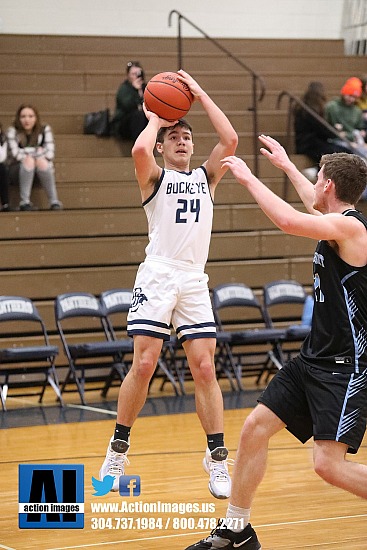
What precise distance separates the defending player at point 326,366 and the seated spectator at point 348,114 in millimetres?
8674

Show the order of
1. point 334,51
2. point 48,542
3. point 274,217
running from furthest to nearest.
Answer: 1. point 334,51
2. point 48,542
3. point 274,217

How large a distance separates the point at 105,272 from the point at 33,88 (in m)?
3.22

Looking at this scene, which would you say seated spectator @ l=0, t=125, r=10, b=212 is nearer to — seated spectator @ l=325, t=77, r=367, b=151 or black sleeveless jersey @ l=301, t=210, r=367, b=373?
seated spectator @ l=325, t=77, r=367, b=151

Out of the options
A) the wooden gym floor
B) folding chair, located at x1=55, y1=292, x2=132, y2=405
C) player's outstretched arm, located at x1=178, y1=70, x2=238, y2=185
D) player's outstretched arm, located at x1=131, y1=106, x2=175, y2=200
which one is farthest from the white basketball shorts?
folding chair, located at x1=55, y1=292, x2=132, y2=405

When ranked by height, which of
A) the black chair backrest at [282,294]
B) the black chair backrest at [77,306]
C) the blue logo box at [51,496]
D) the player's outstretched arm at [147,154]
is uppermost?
the player's outstretched arm at [147,154]

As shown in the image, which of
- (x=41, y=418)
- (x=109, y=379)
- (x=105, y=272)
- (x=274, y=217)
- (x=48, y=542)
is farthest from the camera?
(x=105, y=272)

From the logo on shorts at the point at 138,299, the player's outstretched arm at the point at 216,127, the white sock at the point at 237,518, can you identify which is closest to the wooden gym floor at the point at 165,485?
the white sock at the point at 237,518

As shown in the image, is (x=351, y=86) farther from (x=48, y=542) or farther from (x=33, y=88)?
(x=48, y=542)

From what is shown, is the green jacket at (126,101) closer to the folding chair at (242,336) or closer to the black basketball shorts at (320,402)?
the folding chair at (242,336)

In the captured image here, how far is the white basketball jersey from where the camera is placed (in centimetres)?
618

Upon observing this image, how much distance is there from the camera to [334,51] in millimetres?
15711

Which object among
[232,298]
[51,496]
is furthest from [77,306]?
[51,496]

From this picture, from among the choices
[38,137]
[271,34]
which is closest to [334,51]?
[271,34]

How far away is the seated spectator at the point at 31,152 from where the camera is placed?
1189 centimetres
